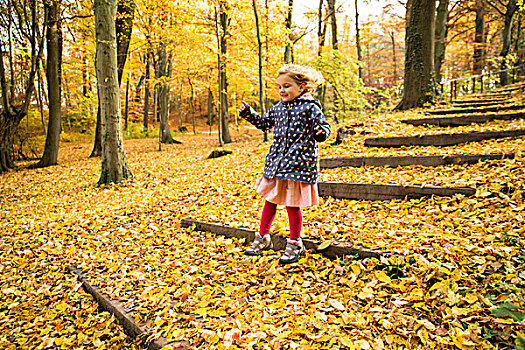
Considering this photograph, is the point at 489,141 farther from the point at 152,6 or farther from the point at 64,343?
the point at 152,6

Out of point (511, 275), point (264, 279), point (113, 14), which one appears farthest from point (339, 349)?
point (113, 14)

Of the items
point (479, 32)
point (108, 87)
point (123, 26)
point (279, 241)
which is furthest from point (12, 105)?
point (479, 32)

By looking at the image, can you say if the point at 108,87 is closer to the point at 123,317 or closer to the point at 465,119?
the point at 123,317

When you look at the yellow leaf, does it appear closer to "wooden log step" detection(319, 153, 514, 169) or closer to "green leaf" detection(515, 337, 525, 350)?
"green leaf" detection(515, 337, 525, 350)

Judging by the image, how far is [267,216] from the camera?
297 cm

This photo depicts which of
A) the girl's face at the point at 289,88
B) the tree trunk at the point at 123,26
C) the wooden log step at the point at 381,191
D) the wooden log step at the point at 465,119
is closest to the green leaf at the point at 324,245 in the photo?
the wooden log step at the point at 381,191

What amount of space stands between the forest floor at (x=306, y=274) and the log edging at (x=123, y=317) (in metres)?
0.05

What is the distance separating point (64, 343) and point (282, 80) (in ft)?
9.51

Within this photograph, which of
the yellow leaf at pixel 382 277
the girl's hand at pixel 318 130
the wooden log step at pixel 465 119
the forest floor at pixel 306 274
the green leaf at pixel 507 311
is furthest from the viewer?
the wooden log step at pixel 465 119

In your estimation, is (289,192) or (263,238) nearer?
(289,192)

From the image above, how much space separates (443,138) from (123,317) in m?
5.14

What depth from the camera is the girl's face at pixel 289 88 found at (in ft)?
9.08

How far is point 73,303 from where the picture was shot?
2.82 meters

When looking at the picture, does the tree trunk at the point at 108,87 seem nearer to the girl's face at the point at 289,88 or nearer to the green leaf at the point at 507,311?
the girl's face at the point at 289,88
